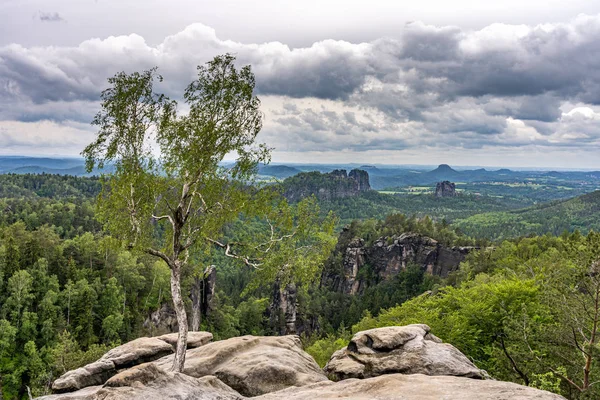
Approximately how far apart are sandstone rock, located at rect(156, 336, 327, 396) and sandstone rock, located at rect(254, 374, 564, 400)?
3088 millimetres

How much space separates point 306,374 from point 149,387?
7.42 meters

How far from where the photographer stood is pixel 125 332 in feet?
205

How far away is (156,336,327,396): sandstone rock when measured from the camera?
49.1ft

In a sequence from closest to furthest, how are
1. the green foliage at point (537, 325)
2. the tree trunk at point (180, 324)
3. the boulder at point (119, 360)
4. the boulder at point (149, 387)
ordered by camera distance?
the boulder at point (149, 387)
the green foliage at point (537, 325)
the tree trunk at point (180, 324)
the boulder at point (119, 360)

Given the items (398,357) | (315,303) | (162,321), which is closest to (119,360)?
(398,357)

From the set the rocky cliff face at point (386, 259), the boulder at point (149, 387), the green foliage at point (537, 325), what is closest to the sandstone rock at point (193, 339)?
the boulder at point (149, 387)

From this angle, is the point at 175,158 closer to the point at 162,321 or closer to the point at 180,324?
the point at 180,324

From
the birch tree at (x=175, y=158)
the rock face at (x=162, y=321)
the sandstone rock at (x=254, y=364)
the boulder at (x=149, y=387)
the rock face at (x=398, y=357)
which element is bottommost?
the rock face at (x=162, y=321)

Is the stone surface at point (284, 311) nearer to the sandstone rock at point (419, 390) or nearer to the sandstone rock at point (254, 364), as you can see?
the sandstone rock at point (254, 364)

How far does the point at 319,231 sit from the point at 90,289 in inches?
2089

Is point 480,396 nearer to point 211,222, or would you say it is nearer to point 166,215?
point 211,222

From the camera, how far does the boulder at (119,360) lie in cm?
1662

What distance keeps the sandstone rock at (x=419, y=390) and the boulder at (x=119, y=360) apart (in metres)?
9.76

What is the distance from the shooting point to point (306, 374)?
15.7 meters
